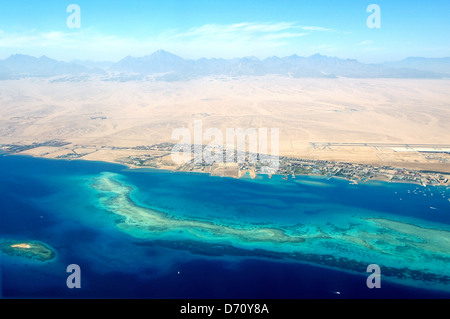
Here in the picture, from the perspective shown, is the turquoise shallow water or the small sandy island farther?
the small sandy island

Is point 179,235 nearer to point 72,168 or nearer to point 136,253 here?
point 136,253

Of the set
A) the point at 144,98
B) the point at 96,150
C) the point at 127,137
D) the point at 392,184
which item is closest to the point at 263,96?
the point at 144,98

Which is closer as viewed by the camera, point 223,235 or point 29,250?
point 29,250

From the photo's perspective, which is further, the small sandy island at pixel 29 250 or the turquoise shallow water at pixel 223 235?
the small sandy island at pixel 29 250
